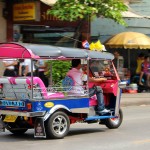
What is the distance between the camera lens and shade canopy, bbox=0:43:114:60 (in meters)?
9.23

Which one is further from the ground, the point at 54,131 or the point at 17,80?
the point at 17,80

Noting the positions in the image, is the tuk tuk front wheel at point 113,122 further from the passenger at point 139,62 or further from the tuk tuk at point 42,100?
the passenger at point 139,62

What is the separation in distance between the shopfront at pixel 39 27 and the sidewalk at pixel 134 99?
128 inches

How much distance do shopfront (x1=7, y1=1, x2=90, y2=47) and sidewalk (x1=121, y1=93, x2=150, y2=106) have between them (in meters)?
→ 3.26

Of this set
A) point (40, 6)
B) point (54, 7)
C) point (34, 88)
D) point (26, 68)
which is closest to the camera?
point (34, 88)

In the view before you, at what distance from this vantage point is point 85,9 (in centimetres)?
1695

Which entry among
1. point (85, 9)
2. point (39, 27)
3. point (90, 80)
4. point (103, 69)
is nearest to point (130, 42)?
point (39, 27)

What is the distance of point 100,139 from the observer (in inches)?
385

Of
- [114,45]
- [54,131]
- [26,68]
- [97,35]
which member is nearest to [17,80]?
[54,131]

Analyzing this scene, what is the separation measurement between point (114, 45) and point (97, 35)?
2870mm

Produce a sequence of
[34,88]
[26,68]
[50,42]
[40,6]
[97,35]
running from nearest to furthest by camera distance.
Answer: [34,88]
[26,68]
[40,6]
[50,42]
[97,35]

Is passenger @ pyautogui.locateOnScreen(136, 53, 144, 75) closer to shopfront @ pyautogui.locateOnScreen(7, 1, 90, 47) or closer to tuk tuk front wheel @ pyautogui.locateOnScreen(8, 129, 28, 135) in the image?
shopfront @ pyautogui.locateOnScreen(7, 1, 90, 47)

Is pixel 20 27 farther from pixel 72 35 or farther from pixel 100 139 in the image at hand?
pixel 100 139

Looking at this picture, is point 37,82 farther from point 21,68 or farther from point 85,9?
point 85,9
